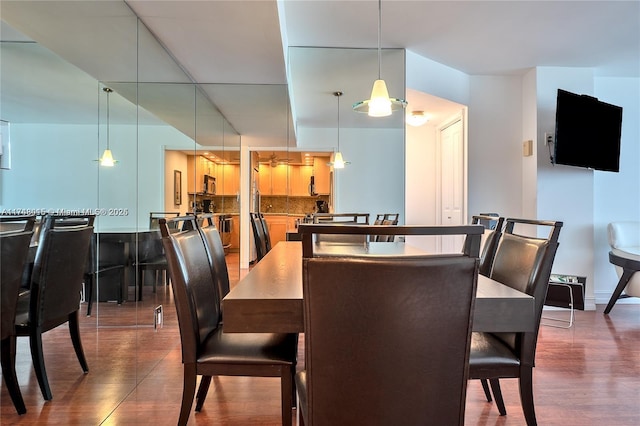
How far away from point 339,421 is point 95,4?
2.60 metres

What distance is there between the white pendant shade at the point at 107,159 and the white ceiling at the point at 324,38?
1.64ft

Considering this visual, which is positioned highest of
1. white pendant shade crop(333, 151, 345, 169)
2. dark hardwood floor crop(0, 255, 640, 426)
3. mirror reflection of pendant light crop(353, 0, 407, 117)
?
mirror reflection of pendant light crop(353, 0, 407, 117)

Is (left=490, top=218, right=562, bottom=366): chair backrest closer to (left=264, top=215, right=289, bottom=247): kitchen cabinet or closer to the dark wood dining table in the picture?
the dark wood dining table

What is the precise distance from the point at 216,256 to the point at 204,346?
535 millimetres

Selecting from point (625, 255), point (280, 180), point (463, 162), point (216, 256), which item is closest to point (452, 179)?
point (463, 162)

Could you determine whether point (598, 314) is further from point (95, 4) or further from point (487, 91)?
point (95, 4)

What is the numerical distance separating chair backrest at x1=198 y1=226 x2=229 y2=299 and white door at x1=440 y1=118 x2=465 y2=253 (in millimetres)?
3246

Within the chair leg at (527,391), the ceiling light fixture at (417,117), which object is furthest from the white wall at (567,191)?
the chair leg at (527,391)

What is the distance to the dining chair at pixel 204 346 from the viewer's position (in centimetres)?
133

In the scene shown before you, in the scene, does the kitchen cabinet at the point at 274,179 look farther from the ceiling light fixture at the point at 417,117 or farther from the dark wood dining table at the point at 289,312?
the dark wood dining table at the point at 289,312

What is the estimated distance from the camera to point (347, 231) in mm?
795

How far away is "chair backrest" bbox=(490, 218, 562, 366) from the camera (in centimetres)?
138

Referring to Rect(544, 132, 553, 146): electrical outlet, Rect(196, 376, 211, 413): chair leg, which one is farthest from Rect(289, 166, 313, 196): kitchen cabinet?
Rect(544, 132, 553, 146): electrical outlet

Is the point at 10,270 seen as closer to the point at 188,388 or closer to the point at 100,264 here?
the point at 100,264
